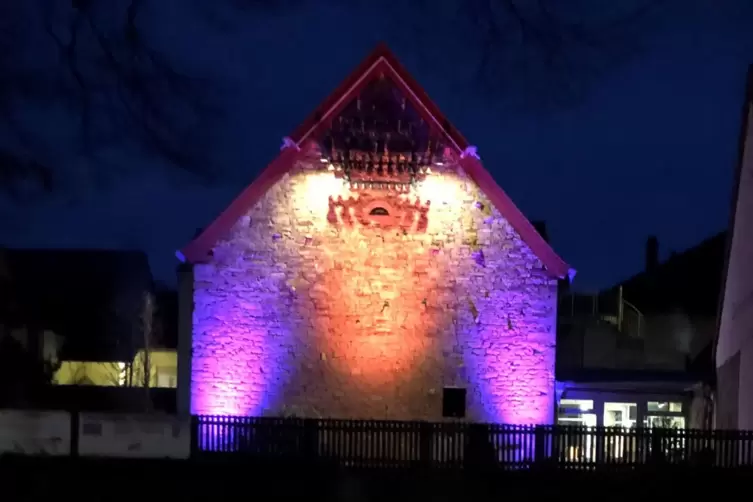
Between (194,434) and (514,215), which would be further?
(514,215)

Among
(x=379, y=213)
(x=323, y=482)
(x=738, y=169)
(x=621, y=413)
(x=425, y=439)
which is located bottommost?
(x=323, y=482)

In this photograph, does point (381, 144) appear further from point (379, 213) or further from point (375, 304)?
point (375, 304)

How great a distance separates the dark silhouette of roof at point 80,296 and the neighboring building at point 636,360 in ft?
51.3

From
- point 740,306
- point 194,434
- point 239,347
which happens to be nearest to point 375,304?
point 239,347

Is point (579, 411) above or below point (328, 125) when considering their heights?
below

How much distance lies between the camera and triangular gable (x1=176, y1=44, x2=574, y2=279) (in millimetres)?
17797

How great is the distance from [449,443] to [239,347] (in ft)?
15.9

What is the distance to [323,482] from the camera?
46.6 feet

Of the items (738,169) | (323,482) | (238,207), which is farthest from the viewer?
(738,169)

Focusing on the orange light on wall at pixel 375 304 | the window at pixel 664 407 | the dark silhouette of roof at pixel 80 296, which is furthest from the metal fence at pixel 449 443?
the dark silhouette of roof at pixel 80 296

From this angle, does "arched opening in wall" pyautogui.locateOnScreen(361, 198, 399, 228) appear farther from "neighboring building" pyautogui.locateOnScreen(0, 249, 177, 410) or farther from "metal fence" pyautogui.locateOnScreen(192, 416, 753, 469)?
"neighboring building" pyautogui.locateOnScreen(0, 249, 177, 410)

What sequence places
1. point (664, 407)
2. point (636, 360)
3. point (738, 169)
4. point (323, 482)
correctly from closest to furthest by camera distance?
point (323, 482) → point (738, 169) → point (664, 407) → point (636, 360)

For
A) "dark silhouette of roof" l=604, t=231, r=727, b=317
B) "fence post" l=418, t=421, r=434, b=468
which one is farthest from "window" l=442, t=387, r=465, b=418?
"dark silhouette of roof" l=604, t=231, r=727, b=317

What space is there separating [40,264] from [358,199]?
71.1 ft
